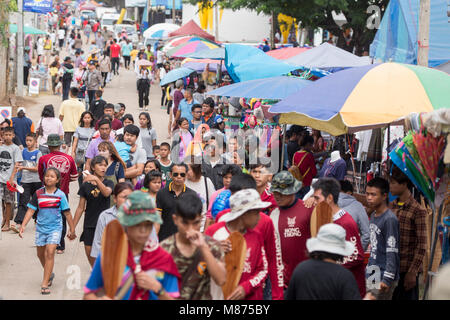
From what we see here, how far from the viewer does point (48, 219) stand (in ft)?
28.4

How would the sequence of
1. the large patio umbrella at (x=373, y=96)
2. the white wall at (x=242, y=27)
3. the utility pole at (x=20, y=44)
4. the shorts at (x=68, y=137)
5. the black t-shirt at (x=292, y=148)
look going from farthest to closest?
the white wall at (x=242, y=27)
the utility pole at (x=20, y=44)
the shorts at (x=68, y=137)
the black t-shirt at (x=292, y=148)
the large patio umbrella at (x=373, y=96)

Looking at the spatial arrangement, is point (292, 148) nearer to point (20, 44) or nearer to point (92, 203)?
point (92, 203)

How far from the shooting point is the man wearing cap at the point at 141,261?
4.25 metres

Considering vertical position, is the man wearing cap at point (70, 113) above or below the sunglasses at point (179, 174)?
below

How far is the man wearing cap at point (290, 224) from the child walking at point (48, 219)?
10.8 ft

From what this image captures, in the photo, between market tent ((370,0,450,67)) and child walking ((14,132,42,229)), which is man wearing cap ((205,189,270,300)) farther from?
market tent ((370,0,450,67))

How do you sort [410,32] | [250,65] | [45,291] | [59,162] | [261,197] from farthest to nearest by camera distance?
[410,32], [250,65], [59,162], [45,291], [261,197]

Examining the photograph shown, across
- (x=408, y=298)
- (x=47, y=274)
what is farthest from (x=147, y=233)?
(x=47, y=274)

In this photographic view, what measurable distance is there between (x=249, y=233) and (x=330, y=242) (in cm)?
80

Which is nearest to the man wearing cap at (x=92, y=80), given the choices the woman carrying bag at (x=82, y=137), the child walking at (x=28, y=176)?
the woman carrying bag at (x=82, y=137)

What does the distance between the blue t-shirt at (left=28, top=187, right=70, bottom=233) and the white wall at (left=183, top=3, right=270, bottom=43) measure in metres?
32.8

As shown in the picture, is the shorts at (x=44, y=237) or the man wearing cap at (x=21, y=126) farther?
the man wearing cap at (x=21, y=126)

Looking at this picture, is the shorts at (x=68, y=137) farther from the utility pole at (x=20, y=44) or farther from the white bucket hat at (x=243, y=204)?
the utility pole at (x=20, y=44)

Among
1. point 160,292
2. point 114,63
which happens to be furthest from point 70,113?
point 114,63
